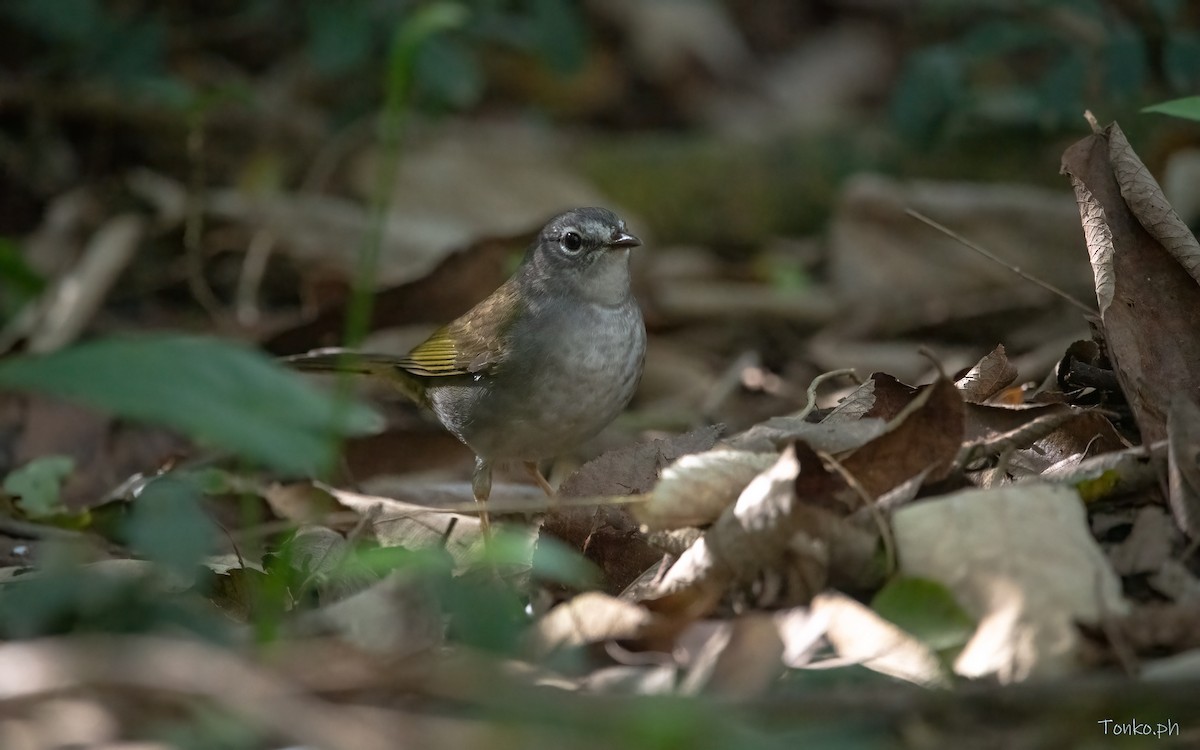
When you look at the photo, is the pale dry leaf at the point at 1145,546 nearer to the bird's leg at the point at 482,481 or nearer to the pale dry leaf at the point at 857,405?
the pale dry leaf at the point at 857,405

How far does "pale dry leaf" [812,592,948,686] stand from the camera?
2.67 meters

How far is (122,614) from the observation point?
2596mm

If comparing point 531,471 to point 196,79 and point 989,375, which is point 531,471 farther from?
point 196,79

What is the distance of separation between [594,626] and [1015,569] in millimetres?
840

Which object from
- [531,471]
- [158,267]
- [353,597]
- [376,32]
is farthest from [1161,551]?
[158,267]

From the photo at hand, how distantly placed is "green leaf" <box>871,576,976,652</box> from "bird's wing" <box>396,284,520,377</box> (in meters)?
2.69

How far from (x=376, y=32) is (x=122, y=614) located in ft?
16.5

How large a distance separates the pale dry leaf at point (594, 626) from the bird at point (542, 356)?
2.14m

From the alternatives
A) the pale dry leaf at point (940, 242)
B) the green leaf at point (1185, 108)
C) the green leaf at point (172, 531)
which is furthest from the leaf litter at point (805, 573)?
the pale dry leaf at point (940, 242)

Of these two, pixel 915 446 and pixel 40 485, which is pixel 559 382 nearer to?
pixel 40 485

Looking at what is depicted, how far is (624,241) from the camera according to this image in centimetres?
551

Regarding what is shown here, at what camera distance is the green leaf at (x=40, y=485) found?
4.74 m

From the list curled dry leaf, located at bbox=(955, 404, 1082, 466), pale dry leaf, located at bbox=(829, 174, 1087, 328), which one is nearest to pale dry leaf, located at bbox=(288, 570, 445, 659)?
curled dry leaf, located at bbox=(955, 404, 1082, 466)

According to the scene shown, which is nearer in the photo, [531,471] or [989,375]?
[989,375]
